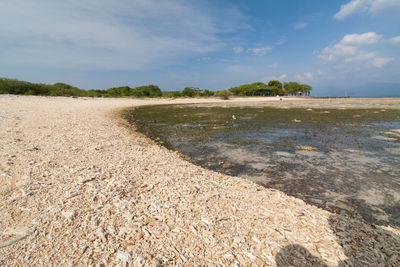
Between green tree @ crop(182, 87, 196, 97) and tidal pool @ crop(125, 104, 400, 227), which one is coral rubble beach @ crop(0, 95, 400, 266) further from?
green tree @ crop(182, 87, 196, 97)

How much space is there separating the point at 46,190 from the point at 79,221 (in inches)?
67.3

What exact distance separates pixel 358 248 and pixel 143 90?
102 metres

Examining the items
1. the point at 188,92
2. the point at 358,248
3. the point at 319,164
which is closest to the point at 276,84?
the point at 188,92

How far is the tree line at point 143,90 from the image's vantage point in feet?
168

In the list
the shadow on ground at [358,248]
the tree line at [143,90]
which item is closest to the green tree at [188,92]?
the tree line at [143,90]

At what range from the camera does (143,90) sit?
3816 inches

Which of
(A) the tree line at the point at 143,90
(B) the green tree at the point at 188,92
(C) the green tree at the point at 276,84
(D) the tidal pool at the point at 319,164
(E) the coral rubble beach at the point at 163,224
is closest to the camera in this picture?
(E) the coral rubble beach at the point at 163,224

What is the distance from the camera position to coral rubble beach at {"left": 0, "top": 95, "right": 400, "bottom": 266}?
2.96m

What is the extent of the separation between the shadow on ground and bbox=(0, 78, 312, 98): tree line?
65303 mm

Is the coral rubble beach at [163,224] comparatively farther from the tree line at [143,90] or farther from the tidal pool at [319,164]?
the tree line at [143,90]

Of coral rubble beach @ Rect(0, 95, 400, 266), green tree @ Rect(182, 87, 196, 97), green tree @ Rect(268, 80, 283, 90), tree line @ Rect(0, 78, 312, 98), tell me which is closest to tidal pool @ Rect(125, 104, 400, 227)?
coral rubble beach @ Rect(0, 95, 400, 266)

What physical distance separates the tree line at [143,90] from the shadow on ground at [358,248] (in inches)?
2571

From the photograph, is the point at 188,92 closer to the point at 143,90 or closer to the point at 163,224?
the point at 143,90

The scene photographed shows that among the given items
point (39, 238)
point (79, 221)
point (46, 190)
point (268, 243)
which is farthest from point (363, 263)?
point (46, 190)
